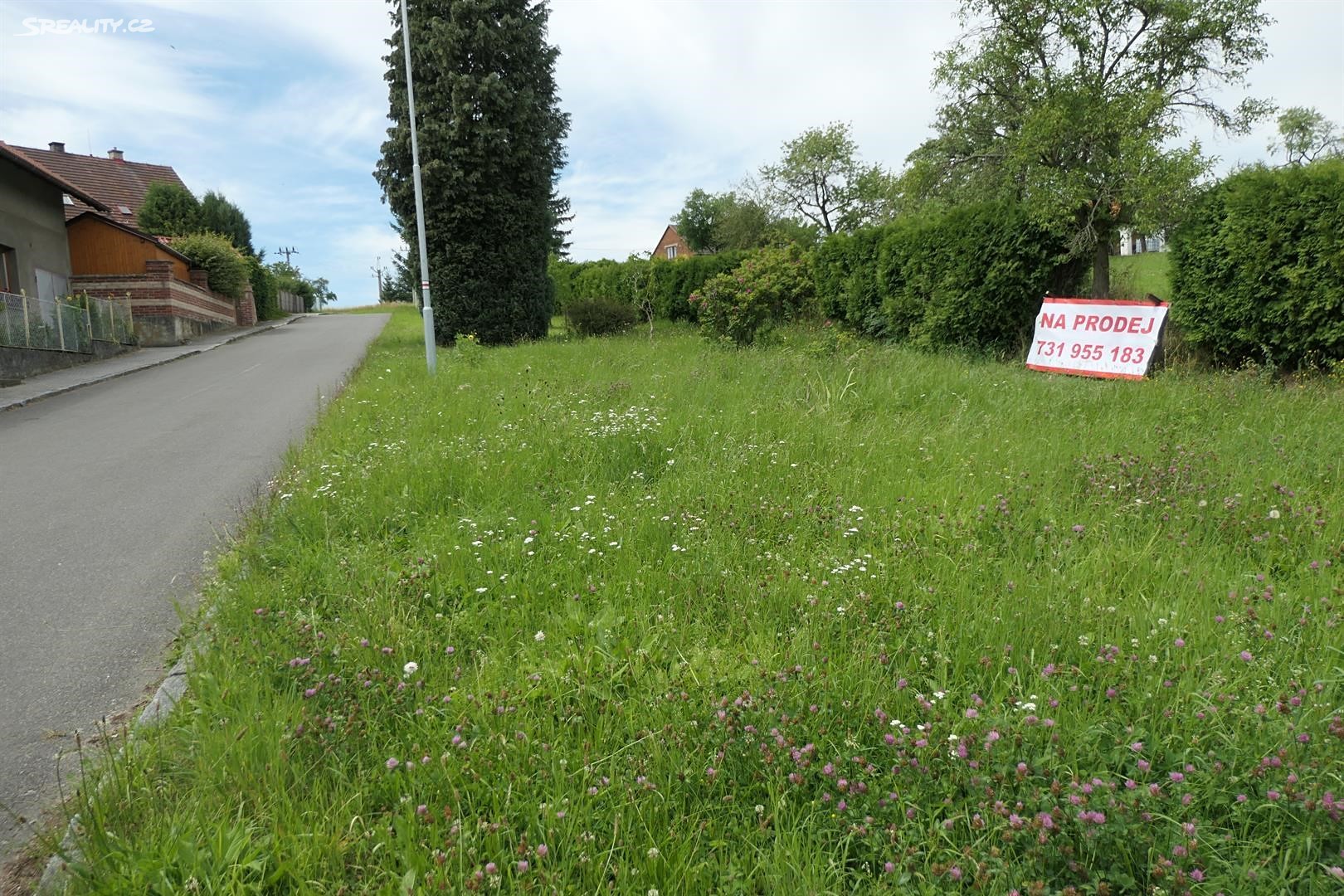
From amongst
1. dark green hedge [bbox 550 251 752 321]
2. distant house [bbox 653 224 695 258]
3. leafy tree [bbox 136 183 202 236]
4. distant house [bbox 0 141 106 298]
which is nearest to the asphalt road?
distant house [bbox 0 141 106 298]

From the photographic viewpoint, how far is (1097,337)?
10258mm

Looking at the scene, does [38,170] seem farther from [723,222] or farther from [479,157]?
[723,222]

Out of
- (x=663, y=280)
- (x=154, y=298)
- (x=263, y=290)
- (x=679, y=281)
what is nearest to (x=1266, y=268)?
(x=679, y=281)

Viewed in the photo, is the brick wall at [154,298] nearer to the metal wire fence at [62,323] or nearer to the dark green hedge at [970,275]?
the metal wire fence at [62,323]

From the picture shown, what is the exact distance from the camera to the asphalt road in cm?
312

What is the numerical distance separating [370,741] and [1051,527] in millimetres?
3652

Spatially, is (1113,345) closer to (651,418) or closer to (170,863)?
(651,418)

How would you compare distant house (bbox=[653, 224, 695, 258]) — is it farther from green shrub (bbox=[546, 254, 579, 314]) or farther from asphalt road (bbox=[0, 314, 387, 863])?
asphalt road (bbox=[0, 314, 387, 863])

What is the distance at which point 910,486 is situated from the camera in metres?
4.98

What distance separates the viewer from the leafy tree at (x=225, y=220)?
38.6 meters

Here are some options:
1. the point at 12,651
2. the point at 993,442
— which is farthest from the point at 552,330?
the point at 12,651

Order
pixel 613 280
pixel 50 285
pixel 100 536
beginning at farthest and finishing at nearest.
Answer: pixel 613 280 → pixel 50 285 → pixel 100 536

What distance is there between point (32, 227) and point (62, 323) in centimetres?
780

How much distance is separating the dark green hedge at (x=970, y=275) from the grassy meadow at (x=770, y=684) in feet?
Result: 23.6
